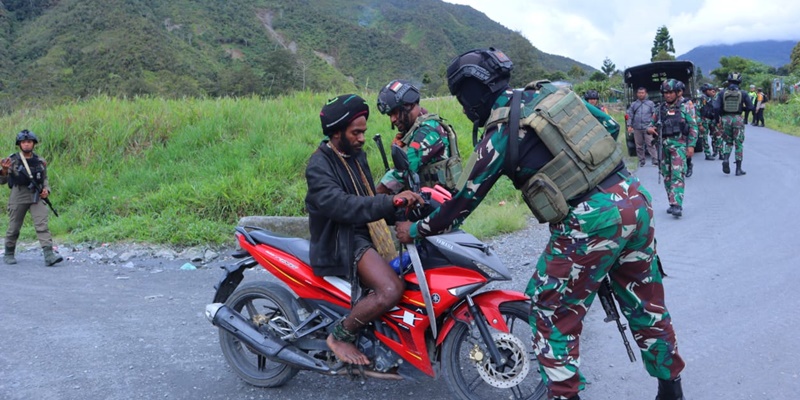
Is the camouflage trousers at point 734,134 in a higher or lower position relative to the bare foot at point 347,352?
lower

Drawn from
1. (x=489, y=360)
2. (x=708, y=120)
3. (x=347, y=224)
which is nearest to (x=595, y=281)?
(x=489, y=360)

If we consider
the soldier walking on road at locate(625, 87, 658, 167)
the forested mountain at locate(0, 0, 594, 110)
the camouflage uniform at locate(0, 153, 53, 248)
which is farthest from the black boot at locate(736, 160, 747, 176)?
the camouflage uniform at locate(0, 153, 53, 248)

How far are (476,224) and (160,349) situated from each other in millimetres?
4401

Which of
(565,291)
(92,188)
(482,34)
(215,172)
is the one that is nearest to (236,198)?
(215,172)

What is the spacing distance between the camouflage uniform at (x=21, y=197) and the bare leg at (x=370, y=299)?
19.3 ft

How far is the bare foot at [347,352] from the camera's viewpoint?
340 centimetres

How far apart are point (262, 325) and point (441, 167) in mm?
1903

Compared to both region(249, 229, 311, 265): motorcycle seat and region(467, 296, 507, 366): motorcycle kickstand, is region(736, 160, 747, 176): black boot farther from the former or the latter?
region(249, 229, 311, 265): motorcycle seat

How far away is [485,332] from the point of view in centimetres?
314

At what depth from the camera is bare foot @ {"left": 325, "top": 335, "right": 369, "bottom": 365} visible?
340 cm

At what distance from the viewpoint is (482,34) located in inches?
4097

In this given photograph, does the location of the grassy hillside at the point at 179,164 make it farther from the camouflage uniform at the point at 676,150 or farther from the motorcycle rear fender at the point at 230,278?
the motorcycle rear fender at the point at 230,278

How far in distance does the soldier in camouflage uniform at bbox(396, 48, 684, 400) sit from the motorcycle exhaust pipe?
112cm

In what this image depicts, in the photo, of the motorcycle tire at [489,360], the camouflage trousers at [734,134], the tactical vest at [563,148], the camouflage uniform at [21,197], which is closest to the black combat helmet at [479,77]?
the tactical vest at [563,148]
